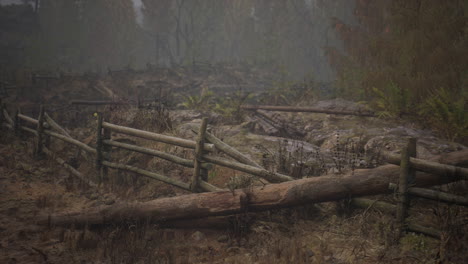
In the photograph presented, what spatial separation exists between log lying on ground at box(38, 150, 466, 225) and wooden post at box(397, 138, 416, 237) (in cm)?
23

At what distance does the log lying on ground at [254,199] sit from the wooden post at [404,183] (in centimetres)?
23

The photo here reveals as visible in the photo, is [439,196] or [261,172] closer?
[439,196]

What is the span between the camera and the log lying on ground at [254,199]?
366 cm

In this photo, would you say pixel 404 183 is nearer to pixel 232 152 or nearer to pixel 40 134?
pixel 232 152

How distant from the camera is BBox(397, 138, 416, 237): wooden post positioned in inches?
130

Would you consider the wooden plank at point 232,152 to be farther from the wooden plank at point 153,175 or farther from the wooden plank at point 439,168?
the wooden plank at point 439,168

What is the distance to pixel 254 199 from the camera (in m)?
3.95

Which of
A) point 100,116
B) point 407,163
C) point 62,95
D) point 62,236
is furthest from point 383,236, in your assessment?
point 62,95

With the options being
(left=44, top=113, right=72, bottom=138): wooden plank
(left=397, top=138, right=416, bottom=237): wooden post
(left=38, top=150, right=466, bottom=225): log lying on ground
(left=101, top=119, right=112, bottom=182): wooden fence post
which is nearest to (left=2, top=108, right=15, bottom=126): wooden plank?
(left=44, top=113, right=72, bottom=138): wooden plank

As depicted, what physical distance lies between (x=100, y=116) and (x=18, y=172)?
2657 millimetres

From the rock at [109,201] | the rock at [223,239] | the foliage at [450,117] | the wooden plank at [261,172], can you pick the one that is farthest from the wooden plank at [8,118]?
the foliage at [450,117]

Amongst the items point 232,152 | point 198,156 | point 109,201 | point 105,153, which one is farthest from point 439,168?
point 105,153

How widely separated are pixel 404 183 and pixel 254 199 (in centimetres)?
178

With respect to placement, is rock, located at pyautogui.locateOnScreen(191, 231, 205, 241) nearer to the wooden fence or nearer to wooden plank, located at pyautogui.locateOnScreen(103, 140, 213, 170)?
the wooden fence
